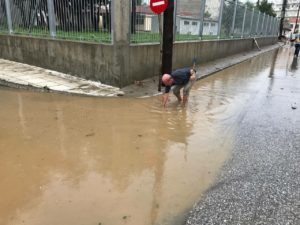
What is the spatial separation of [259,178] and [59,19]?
7378mm

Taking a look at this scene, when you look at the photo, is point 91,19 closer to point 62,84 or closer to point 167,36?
point 62,84

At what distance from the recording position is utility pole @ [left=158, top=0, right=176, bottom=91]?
7.11 meters

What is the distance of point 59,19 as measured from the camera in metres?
8.58

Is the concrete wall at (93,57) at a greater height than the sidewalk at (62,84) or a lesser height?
greater

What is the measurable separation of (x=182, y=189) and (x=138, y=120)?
2.44 m

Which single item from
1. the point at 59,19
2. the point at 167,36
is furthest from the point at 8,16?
the point at 167,36

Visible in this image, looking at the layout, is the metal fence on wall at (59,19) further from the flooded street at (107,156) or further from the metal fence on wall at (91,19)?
the flooded street at (107,156)

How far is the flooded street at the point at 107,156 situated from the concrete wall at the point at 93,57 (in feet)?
3.75

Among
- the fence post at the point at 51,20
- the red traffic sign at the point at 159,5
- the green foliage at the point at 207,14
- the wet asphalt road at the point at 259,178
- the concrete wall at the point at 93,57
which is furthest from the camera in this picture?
the green foliage at the point at 207,14

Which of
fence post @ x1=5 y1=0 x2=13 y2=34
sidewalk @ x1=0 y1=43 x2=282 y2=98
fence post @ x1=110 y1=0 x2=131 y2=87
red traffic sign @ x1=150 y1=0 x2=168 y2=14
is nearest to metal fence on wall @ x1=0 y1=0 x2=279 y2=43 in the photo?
fence post @ x1=5 y1=0 x2=13 y2=34

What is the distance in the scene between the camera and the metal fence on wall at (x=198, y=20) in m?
8.15

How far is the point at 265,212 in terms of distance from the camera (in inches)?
117

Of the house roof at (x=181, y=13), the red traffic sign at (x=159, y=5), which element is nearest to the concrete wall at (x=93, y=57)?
the house roof at (x=181, y=13)

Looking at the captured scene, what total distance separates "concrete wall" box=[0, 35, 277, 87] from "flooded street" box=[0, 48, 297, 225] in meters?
1.14
